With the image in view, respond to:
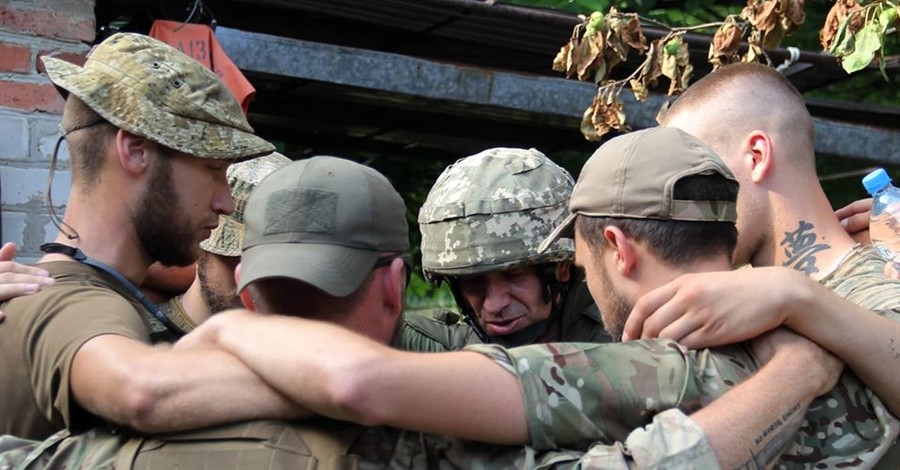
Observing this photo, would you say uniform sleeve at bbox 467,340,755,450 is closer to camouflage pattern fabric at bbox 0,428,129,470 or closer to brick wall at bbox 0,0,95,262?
camouflage pattern fabric at bbox 0,428,129,470

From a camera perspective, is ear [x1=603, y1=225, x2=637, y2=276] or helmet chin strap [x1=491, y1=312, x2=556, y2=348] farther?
helmet chin strap [x1=491, y1=312, x2=556, y2=348]

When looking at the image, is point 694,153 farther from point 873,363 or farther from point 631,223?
point 873,363

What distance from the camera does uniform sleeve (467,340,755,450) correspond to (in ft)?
6.24

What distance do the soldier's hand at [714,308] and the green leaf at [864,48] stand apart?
1908mm

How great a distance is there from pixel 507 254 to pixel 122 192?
1005 mm

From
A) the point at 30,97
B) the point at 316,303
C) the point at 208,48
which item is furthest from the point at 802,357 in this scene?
the point at 30,97

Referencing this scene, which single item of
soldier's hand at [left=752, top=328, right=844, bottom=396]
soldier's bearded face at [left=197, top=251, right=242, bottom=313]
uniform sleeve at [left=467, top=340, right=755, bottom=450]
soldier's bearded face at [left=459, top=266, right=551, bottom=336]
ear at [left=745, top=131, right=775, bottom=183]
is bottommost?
soldier's bearded face at [left=197, top=251, right=242, bottom=313]

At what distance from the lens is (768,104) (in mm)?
2828

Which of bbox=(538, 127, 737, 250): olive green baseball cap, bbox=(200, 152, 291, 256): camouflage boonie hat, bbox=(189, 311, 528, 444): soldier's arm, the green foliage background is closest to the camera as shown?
bbox=(189, 311, 528, 444): soldier's arm

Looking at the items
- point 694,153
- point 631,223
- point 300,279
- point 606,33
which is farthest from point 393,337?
point 606,33

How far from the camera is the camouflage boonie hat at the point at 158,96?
8.77ft

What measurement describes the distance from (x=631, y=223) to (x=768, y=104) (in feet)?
2.68

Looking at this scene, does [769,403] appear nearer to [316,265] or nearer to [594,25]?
[316,265]

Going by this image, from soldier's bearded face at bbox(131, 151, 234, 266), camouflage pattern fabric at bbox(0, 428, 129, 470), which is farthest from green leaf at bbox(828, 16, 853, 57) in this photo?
camouflage pattern fabric at bbox(0, 428, 129, 470)
